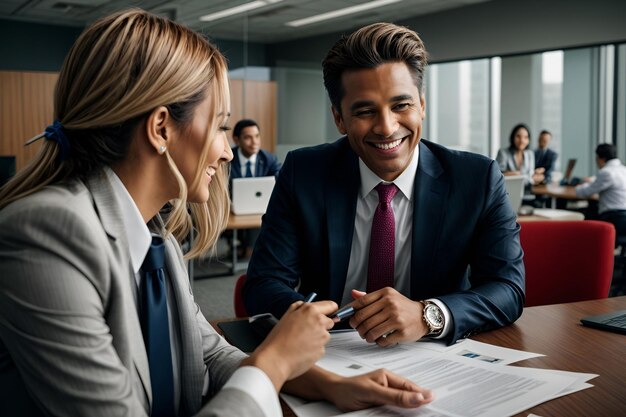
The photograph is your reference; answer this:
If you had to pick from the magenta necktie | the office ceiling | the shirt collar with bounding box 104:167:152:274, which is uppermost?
the office ceiling

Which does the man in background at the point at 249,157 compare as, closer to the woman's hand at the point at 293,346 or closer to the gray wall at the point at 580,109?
the woman's hand at the point at 293,346

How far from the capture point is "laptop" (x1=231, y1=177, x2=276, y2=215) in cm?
502

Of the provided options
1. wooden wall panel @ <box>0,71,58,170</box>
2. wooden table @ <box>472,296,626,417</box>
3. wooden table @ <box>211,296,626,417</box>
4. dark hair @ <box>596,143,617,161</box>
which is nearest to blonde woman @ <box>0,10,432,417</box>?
wooden table @ <box>211,296,626,417</box>

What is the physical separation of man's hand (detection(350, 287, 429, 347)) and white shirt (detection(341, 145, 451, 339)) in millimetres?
389

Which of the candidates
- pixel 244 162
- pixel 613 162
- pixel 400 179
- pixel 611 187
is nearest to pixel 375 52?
pixel 400 179

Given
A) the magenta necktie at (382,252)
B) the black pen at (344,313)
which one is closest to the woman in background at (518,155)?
the magenta necktie at (382,252)

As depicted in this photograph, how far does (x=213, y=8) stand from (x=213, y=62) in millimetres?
7193

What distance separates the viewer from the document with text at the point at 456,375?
40.6 inches

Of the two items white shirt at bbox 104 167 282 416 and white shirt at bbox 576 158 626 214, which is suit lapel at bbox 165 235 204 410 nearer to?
white shirt at bbox 104 167 282 416

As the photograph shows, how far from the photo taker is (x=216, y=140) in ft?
3.72

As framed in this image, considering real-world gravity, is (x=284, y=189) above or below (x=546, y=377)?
above

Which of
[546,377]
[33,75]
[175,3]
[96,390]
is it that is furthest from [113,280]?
[33,75]

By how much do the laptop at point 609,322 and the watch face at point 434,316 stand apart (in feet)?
1.34

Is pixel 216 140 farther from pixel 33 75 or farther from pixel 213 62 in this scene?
pixel 33 75
